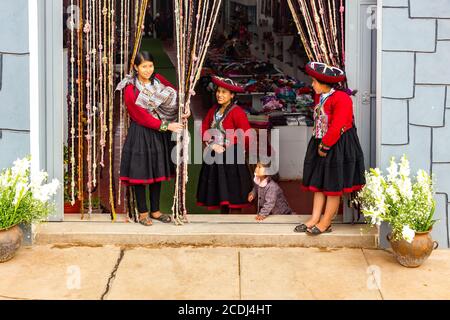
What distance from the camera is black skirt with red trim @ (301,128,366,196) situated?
7.47 m

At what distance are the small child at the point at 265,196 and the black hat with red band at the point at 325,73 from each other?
115 centimetres

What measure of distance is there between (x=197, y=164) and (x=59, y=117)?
11.1 feet

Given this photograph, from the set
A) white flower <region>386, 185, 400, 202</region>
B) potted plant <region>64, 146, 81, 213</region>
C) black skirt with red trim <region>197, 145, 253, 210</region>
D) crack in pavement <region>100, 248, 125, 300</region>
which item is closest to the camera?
crack in pavement <region>100, 248, 125, 300</region>

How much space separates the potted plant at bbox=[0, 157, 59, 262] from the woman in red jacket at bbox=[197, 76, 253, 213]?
1615 mm

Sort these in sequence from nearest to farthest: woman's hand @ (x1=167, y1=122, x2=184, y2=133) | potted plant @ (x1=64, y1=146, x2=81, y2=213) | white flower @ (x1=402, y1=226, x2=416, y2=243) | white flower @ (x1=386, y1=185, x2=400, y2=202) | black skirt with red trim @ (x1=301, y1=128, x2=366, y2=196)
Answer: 1. white flower @ (x1=402, y1=226, x2=416, y2=243)
2. white flower @ (x1=386, y1=185, x2=400, y2=202)
3. black skirt with red trim @ (x1=301, y1=128, x2=366, y2=196)
4. woman's hand @ (x1=167, y1=122, x2=184, y2=133)
5. potted plant @ (x1=64, y1=146, x2=81, y2=213)

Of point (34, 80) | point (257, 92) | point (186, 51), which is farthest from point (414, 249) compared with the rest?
point (257, 92)

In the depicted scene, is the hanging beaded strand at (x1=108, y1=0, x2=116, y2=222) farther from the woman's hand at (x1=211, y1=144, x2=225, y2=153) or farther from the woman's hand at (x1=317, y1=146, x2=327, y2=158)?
the woman's hand at (x1=317, y1=146, x2=327, y2=158)

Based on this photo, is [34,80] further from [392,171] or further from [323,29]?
[392,171]

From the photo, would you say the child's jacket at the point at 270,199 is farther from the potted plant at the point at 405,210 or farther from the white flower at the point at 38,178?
the white flower at the point at 38,178

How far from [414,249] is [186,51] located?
279 centimetres

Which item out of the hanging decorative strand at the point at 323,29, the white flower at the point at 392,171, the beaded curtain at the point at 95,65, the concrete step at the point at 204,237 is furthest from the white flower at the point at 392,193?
the beaded curtain at the point at 95,65

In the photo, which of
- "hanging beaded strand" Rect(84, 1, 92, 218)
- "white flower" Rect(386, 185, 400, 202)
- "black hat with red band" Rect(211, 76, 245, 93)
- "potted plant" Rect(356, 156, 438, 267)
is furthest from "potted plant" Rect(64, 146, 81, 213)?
"white flower" Rect(386, 185, 400, 202)

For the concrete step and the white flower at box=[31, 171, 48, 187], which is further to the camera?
the concrete step

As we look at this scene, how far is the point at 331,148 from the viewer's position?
7.49 metres
